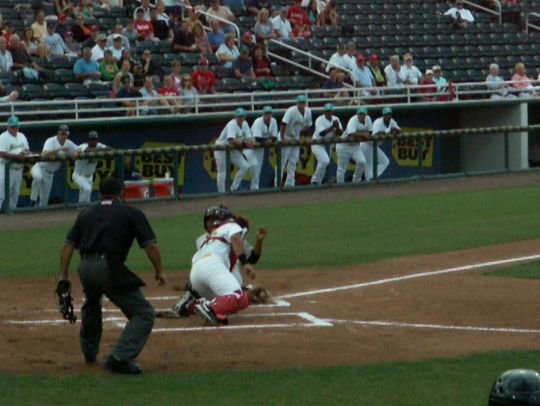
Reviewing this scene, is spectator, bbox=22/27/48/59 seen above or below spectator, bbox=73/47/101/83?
above

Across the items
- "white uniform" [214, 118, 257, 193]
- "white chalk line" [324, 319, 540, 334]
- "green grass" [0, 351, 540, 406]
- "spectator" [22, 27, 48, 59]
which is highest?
"spectator" [22, 27, 48, 59]

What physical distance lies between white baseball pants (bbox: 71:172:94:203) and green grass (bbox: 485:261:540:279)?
8.43m

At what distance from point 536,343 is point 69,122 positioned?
1357cm

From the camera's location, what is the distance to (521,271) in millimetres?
15070

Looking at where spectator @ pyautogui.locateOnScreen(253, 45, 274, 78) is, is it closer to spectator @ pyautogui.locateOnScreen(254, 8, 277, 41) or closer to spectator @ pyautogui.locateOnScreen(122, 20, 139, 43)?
spectator @ pyautogui.locateOnScreen(254, 8, 277, 41)

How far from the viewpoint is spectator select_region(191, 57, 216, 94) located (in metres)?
25.3

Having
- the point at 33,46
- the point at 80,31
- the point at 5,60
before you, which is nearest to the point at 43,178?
the point at 5,60

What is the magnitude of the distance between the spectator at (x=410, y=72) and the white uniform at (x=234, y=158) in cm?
557

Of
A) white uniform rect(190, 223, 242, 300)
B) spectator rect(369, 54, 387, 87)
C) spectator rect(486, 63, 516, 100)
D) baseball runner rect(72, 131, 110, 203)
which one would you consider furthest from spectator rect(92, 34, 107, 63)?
white uniform rect(190, 223, 242, 300)

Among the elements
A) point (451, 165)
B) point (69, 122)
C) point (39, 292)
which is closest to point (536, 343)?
point (39, 292)

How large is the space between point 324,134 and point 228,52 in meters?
2.81

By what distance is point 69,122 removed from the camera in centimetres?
2288

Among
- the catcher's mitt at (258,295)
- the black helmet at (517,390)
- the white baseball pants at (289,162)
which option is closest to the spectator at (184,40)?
the white baseball pants at (289,162)

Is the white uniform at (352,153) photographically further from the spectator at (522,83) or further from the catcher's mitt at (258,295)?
the catcher's mitt at (258,295)
